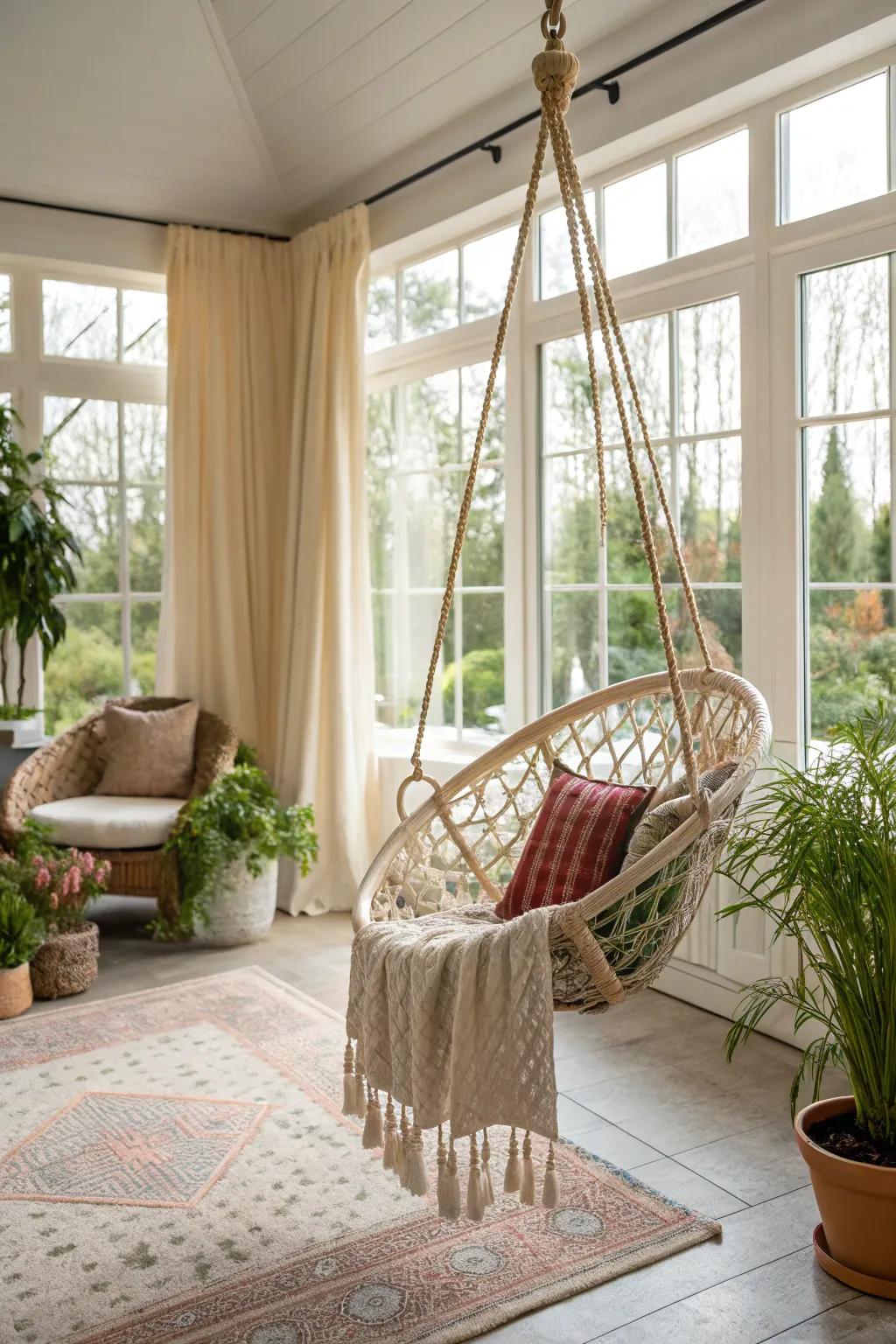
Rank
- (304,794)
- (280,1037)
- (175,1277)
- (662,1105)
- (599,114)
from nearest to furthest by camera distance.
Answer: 1. (175,1277)
2. (662,1105)
3. (280,1037)
4. (599,114)
5. (304,794)

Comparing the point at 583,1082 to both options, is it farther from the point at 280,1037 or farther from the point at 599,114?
the point at 599,114

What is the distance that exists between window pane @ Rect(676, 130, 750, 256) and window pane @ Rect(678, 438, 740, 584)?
1.83ft

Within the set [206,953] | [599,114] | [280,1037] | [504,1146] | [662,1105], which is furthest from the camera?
[206,953]

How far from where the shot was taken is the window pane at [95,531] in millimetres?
4828

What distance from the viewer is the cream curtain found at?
4.59m

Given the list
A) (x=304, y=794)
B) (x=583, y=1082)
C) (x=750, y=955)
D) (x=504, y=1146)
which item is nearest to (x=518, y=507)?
(x=304, y=794)

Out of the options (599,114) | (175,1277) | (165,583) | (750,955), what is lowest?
(175,1277)

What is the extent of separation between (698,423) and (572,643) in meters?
0.84

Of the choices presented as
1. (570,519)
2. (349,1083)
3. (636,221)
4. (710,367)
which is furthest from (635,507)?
(349,1083)

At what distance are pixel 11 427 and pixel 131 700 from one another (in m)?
1.11

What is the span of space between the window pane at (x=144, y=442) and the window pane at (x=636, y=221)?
2070 millimetres

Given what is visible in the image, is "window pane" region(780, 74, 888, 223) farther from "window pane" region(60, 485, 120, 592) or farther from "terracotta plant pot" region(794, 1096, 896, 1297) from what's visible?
"window pane" region(60, 485, 120, 592)

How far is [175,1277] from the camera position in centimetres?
214

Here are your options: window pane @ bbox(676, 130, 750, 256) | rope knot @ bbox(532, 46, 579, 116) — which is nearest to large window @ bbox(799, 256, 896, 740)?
window pane @ bbox(676, 130, 750, 256)
